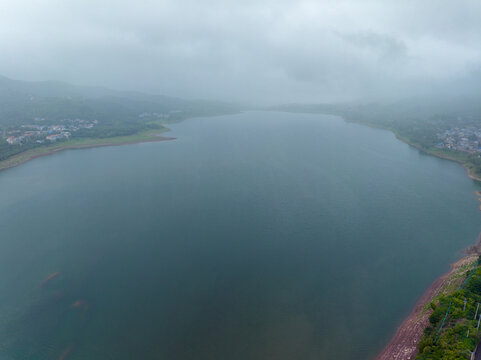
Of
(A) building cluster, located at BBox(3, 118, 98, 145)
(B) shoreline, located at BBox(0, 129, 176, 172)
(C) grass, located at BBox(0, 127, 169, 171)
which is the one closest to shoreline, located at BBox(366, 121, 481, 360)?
(B) shoreline, located at BBox(0, 129, 176, 172)

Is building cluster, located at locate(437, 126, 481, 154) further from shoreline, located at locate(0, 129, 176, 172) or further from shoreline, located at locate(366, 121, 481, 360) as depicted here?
shoreline, located at locate(0, 129, 176, 172)

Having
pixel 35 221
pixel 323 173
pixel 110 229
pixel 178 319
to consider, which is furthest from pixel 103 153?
pixel 178 319

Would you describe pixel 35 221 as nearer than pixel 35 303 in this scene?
No

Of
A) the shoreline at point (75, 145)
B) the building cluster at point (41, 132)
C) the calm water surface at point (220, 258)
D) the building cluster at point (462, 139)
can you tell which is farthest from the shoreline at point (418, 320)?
the building cluster at point (41, 132)

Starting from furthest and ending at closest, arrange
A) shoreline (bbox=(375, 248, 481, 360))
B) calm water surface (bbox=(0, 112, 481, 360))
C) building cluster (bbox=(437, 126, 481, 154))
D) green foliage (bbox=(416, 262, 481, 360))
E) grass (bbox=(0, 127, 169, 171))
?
building cluster (bbox=(437, 126, 481, 154)) < grass (bbox=(0, 127, 169, 171)) < calm water surface (bbox=(0, 112, 481, 360)) < shoreline (bbox=(375, 248, 481, 360)) < green foliage (bbox=(416, 262, 481, 360))

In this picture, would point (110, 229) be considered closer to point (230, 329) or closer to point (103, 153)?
point (230, 329)

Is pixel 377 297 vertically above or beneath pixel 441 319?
beneath

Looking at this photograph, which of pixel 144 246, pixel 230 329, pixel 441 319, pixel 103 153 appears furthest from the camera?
pixel 103 153
